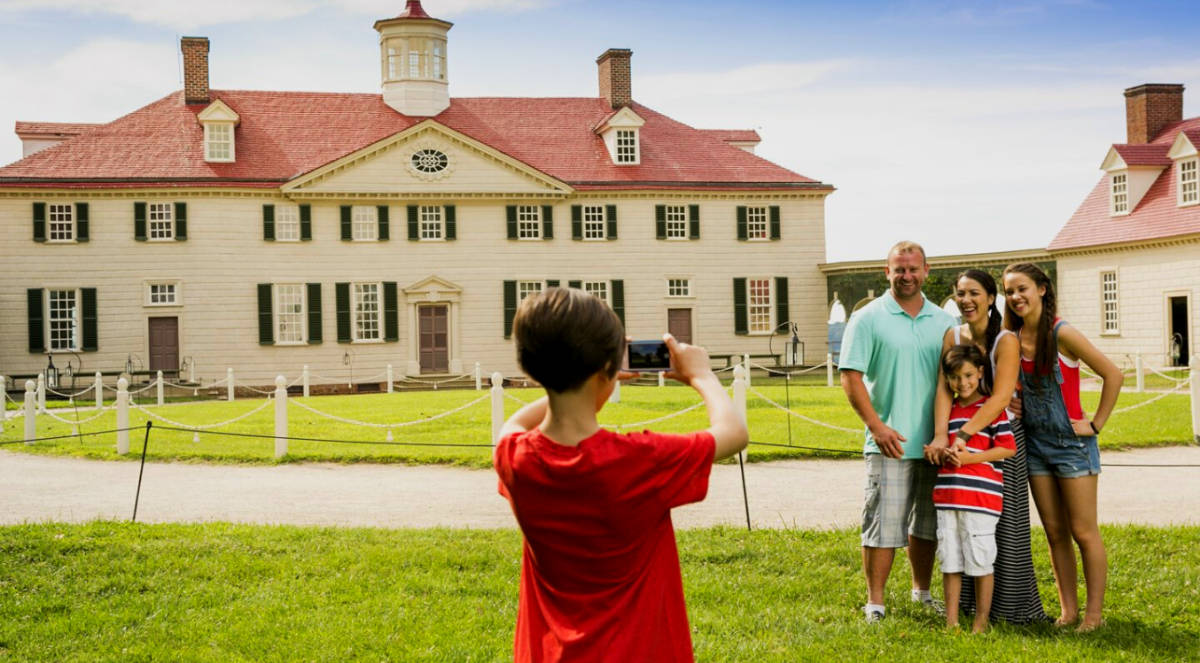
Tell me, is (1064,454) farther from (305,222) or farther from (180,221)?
(180,221)

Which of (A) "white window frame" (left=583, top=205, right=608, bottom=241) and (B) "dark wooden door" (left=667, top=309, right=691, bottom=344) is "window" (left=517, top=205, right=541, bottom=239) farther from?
(B) "dark wooden door" (left=667, top=309, right=691, bottom=344)

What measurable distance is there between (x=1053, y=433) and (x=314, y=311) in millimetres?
28458

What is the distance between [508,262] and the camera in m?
33.2

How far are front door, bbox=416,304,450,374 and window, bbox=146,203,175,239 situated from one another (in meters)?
7.25

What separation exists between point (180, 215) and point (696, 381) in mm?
31142

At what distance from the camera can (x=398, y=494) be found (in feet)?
36.3

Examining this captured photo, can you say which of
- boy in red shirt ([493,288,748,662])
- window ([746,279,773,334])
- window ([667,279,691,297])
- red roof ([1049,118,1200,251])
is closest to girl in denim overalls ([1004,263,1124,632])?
boy in red shirt ([493,288,748,662])

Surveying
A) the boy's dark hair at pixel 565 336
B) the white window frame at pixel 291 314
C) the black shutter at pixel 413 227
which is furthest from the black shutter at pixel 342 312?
the boy's dark hair at pixel 565 336

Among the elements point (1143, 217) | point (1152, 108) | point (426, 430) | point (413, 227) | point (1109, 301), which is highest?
point (1152, 108)

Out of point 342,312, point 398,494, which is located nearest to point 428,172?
point 342,312

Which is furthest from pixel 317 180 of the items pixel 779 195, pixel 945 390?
pixel 945 390

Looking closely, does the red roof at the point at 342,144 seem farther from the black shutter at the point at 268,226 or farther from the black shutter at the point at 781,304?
the black shutter at the point at 781,304

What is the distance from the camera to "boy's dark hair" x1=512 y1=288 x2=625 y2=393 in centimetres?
254

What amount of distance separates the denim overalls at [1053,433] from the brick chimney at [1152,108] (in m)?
31.2
